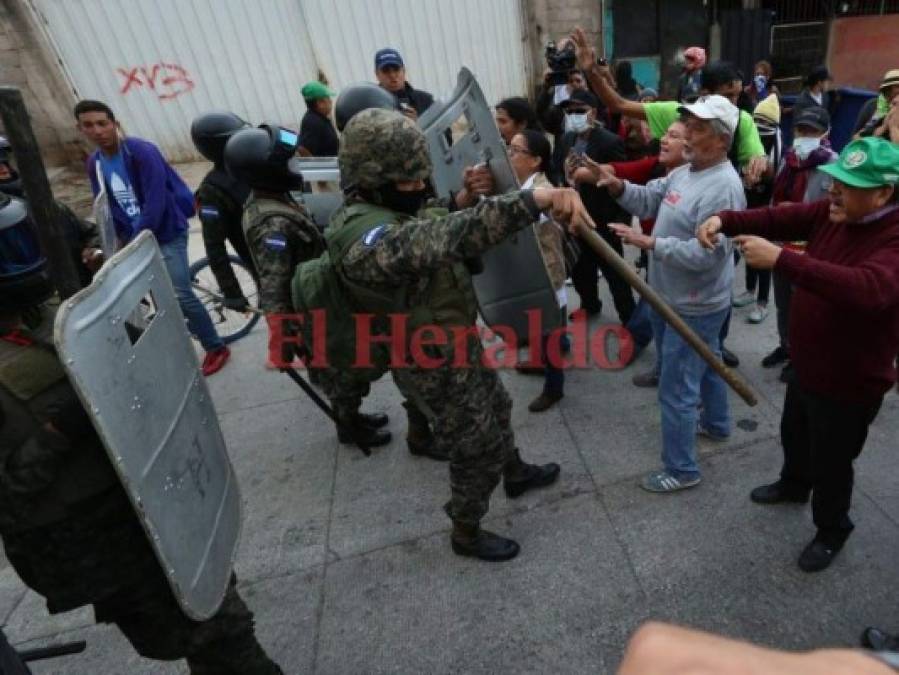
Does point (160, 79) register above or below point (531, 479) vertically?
above

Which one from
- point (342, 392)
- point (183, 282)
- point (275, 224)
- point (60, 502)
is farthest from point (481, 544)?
point (183, 282)

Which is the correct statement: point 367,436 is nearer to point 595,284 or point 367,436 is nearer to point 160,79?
point 595,284

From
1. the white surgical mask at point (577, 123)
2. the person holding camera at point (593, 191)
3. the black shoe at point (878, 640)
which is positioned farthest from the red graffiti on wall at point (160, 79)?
the black shoe at point (878, 640)

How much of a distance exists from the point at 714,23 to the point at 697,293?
9.26 meters

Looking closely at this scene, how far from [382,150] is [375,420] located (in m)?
2.10

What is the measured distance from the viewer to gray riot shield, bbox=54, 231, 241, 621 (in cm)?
124

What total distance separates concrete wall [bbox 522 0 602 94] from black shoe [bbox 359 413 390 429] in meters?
7.16

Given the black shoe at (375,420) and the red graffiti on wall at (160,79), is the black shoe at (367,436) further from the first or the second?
the red graffiti on wall at (160,79)

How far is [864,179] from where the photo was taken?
1595mm

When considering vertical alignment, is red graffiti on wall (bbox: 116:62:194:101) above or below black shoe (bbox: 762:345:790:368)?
above

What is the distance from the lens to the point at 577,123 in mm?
3811

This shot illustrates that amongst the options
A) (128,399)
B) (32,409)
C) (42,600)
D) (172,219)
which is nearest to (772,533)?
(128,399)

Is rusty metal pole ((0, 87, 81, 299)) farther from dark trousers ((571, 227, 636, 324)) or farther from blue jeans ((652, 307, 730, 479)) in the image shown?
dark trousers ((571, 227, 636, 324))

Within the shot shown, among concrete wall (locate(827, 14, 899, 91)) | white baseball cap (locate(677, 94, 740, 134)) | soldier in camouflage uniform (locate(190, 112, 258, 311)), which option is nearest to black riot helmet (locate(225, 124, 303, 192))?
soldier in camouflage uniform (locate(190, 112, 258, 311))
